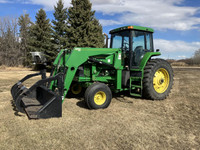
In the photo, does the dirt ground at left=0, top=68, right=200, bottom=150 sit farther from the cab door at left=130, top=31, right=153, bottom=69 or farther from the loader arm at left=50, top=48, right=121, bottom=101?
the cab door at left=130, top=31, right=153, bottom=69

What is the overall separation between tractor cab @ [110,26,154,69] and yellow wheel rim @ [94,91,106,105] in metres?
1.63

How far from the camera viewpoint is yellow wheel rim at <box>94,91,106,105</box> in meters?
5.05

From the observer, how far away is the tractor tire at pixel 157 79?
586 centimetres

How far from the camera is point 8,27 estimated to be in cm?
3183

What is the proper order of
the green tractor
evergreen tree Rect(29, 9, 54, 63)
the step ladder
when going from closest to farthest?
the green tractor
the step ladder
evergreen tree Rect(29, 9, 54, 63)

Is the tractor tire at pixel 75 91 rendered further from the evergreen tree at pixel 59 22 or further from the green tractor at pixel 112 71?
the evergreen tree at pixel 59 22

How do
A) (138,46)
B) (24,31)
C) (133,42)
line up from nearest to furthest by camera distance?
(133,42), (138,46), (24,31)

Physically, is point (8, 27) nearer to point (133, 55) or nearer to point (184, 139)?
point (133, 55)

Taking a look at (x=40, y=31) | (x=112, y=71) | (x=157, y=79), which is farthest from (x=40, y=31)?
(x=157, y=79)

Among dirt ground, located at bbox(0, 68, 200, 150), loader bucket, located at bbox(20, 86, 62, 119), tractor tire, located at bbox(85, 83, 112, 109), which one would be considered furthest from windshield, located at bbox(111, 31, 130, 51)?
loader bucket, located at bbox(20, 86, 62, 119)

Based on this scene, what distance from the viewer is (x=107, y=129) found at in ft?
11.9

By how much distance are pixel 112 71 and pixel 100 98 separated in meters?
1.38

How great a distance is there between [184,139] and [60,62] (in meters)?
3.93

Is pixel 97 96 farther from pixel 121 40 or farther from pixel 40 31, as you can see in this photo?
pixel 40 31
